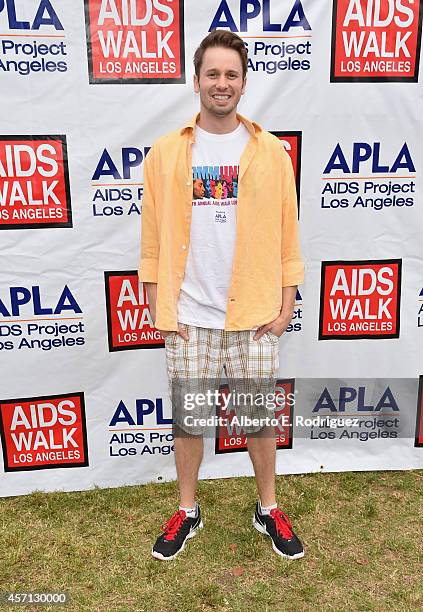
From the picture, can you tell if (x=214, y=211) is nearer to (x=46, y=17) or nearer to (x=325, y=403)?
(x=46, y=17)

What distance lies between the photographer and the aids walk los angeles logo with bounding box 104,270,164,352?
11.0ft

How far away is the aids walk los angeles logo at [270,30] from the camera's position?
3029 mm

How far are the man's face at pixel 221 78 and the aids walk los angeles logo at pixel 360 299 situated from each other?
1.31 m

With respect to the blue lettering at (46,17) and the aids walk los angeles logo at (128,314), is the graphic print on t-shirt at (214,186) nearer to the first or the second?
the aids walk los angeles logo at (128,314)

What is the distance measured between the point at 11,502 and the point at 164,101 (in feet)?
8.02

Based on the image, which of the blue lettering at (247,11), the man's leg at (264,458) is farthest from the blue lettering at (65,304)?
the blue lettering at (247,11)

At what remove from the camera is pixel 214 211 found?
8.35 ft

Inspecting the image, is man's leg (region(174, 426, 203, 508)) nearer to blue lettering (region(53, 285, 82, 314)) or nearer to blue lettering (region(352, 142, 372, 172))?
blue lettering (region(53, 285, 82, 314))

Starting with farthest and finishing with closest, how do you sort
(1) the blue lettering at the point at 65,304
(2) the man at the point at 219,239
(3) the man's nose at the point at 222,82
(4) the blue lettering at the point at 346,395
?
(4) the blue lettering at the point at 346,395, (1) the blue lettering at the point at 65,304, (2) the man at the point at 219,239, (3) the man's nose at the point at 222,82

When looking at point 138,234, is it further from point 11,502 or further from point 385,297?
point 11,502

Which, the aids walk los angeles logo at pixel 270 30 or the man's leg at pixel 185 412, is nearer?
the man's leg at pixel 185 412

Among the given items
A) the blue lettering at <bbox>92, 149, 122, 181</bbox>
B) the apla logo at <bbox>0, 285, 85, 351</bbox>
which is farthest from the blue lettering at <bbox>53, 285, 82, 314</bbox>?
the blue lettering at <bbox>92, 149, 122, 181</bbox>

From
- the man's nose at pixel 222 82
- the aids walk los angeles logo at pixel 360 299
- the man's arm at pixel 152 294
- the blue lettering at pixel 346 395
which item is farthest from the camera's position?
the blue lettering at pixel 346 395

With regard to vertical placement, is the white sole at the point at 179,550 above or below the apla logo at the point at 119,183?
below
